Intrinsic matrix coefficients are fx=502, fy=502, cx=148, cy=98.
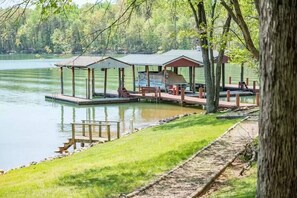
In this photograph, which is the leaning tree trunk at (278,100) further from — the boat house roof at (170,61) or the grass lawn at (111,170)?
the boat house roof at (170,61)

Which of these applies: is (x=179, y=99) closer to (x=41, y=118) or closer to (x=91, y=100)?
(x=91, y=100)

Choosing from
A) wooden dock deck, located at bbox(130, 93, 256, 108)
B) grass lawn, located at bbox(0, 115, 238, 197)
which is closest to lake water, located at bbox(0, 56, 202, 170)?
wooden dock deck, located at bbox(130, 93, 256, 108)

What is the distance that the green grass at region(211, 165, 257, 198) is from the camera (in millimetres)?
6964

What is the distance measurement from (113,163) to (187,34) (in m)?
8.42

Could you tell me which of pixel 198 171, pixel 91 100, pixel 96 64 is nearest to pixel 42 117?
pixel 91 100

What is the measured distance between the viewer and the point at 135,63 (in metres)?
38.9

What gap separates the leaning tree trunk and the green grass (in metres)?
2.90

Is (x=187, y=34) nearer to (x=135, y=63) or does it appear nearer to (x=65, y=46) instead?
(x=65, y=46)

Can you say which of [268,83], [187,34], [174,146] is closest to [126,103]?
[187,34]

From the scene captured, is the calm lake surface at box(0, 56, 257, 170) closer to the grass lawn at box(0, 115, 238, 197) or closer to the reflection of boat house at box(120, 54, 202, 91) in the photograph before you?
the reflection of boat house at box(120, 54, 202, 91)

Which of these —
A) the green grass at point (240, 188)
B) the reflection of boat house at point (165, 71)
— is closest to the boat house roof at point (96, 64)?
the reflection of boat house at point (165, 71)

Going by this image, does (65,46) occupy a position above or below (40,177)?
above

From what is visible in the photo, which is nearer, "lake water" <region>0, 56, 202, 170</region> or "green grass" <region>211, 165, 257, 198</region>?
"green grass" <region>211, 165, 257, 198</region>

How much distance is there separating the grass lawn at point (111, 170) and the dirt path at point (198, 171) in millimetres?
463
